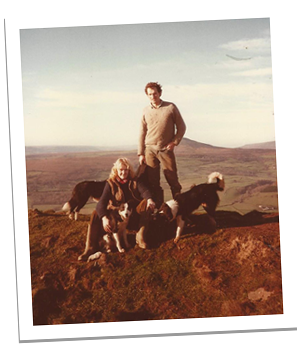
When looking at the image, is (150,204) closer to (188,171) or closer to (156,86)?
(188,171)

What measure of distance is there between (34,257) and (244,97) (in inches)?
158

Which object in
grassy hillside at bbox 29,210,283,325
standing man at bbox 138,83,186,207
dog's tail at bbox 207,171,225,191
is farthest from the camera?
dog's tail at bbox 207,171,225,191

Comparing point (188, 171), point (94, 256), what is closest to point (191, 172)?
point (188, 171)

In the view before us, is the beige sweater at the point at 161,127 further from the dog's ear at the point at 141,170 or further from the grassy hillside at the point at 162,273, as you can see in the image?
the grassy hillside at the point at 162,273

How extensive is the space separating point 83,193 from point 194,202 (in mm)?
1699

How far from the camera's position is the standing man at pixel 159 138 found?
6203mm

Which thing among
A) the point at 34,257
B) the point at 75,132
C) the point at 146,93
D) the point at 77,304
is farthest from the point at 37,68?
the point at 77,304

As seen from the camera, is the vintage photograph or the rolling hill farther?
the rolling hill

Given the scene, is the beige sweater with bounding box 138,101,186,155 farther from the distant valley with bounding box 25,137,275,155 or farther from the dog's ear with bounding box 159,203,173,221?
the dog's ear with bounding box 159,203,173,221

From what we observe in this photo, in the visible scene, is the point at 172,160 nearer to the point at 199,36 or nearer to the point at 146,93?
the point at 146,93

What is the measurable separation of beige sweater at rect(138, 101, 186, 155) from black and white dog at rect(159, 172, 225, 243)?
0.79 metres

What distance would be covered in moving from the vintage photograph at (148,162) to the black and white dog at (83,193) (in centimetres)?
2

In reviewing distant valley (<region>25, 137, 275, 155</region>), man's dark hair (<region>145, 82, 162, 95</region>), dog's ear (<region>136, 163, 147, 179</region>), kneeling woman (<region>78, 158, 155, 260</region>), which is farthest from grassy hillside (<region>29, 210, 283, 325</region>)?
man's dark hair (<region>145, 82, 162, 95</region>)

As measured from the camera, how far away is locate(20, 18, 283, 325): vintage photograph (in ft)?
20.2
